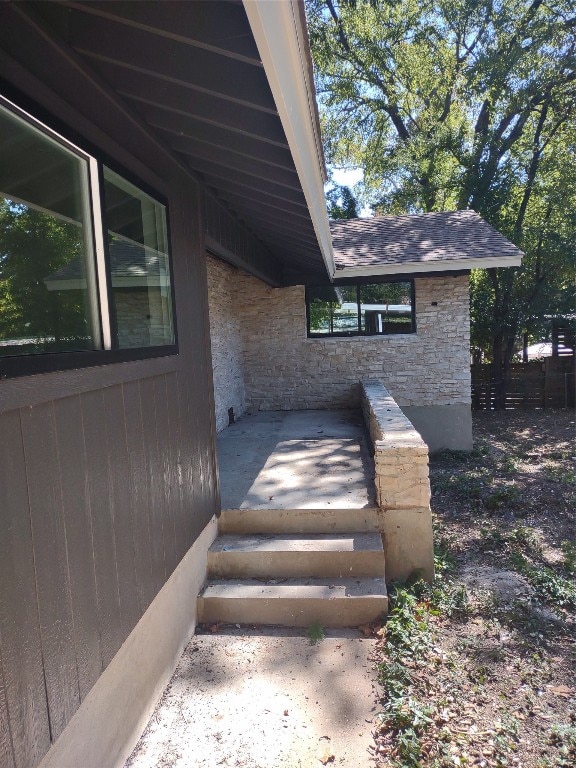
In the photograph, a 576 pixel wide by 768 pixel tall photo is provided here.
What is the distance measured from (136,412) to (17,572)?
3.51 ft

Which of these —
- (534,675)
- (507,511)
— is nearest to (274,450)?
(507,511)

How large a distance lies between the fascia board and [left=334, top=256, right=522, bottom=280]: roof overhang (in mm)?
5736

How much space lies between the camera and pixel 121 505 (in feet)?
7.47

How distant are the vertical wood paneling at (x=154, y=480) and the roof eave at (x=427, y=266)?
6.46m

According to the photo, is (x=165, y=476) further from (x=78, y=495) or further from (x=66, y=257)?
(x=66, y=257)

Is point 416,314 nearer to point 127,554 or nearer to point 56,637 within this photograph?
point 127,554

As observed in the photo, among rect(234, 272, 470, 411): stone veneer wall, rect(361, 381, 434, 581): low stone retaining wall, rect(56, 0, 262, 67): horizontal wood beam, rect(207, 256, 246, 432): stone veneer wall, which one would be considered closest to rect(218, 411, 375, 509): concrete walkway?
rect(361, 381, 434, 581): low stone retaining wall

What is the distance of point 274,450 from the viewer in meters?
6.31

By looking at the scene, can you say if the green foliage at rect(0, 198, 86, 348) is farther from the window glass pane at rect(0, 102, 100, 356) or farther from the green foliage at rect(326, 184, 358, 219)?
the green foliage at rect(326, 184, 358, 219)

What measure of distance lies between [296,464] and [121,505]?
3.42m

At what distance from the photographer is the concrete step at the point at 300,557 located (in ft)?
12.0

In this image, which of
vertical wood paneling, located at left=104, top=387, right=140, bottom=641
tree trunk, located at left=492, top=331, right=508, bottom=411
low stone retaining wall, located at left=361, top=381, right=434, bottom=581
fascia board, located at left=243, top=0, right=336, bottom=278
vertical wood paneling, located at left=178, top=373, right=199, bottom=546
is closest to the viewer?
fascia board, located at left=243, top=0, right=336, bottom=278

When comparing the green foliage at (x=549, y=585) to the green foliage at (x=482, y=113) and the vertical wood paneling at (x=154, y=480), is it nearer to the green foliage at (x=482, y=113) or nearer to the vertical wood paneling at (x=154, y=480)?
the vertical wood paneling at (x=154, y=480)

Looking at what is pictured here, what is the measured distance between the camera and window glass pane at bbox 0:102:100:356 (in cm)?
155
